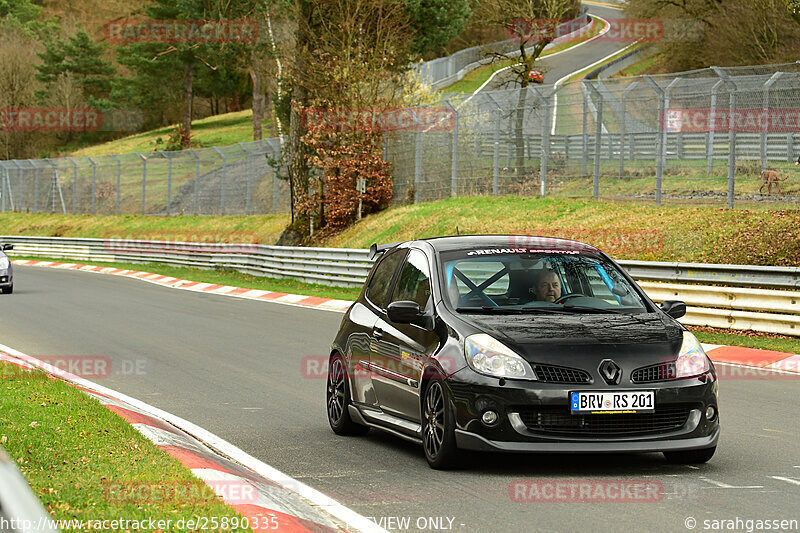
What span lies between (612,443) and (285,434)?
3.03 m

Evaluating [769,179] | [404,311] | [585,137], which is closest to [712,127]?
[769,179]

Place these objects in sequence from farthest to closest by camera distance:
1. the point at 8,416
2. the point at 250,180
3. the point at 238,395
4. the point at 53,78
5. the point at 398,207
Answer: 1. the point at 53,78
2. the point at 250,180
3. the point at 398,207
4. the point at 238,395
5. the point at 8,416

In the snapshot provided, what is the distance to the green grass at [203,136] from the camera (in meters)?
85.8

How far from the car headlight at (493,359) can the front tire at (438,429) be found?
0.93ft

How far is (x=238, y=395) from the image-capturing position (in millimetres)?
11500

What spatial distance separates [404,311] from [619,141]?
19.2 metres

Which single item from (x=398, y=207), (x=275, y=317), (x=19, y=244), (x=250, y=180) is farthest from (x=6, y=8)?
(x=275, y=317)

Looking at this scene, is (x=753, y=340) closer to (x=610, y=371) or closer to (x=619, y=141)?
(x=610, y=371)

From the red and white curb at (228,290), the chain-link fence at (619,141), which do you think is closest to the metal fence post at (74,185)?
the red and white curb at (228,290)

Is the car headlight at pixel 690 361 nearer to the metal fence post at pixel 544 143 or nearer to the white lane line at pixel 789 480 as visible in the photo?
the white lane line at pixel 789 480

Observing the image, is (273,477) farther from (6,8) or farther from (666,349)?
(6,8)

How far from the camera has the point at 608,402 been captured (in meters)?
7.10

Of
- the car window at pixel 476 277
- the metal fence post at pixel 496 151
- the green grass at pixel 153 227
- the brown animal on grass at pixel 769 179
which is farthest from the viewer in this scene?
the green grass at pixel 153 227

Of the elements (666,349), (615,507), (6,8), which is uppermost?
(6,8)
